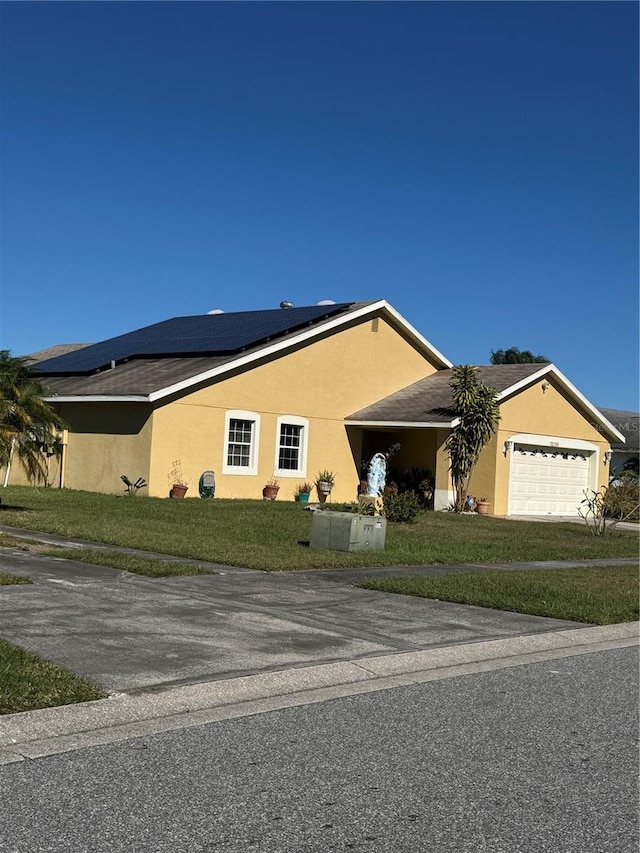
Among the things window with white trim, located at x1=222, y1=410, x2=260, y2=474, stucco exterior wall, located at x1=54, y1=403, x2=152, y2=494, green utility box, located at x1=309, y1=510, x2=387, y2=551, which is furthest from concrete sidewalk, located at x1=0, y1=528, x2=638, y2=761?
window with white trim, located at x1=222, y1=410, x2=260, y2=474

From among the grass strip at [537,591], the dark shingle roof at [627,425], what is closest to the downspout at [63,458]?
the grass strip at [537,591]

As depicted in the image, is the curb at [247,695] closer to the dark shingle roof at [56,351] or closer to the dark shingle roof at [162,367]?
the dark shingle roof at [162,367]

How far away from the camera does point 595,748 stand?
6.35m

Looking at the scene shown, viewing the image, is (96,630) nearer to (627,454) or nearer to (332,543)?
(332,543)

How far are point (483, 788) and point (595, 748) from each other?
126 cm

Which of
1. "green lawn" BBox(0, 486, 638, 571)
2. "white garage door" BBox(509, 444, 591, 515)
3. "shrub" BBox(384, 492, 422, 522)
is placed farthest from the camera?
"white garage door" BBox(509, 444, 591, 515)

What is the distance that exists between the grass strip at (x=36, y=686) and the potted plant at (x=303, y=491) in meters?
19.9

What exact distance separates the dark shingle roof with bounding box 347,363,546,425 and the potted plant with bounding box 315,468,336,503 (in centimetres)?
190

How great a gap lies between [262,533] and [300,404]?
1010 cm

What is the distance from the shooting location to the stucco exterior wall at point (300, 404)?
81.1 ft

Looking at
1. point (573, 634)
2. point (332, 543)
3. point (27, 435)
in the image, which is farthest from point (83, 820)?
point (27, 435)

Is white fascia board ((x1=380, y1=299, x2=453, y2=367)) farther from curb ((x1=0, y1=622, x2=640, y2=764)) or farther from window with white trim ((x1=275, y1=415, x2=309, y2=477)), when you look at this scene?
curb ((x1=0, y1=622, x2=640, y2=764))

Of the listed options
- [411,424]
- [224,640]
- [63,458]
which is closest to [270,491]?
[411,424]

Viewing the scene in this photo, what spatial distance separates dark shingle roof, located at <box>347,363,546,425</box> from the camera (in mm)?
27531
